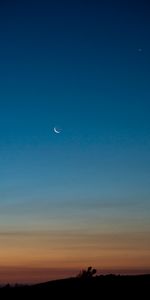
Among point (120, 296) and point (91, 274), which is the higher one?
point (91, 274)

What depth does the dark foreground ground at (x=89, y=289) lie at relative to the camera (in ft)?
100.0

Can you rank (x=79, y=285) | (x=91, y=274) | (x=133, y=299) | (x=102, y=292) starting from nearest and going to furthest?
1. (x=133, y=299)
2. (x=102, y=292)
3. (x=79, y=285)
4. (x=91, y=274)

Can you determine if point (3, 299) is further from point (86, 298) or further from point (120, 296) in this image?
point (120, 296)

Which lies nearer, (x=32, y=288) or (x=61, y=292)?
(x=61, y=292)

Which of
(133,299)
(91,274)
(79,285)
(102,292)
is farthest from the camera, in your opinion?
(91,274)

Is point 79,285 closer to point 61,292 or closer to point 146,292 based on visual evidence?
point 61,292

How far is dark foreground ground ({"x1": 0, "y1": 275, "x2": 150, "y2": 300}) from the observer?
3047 centimetres

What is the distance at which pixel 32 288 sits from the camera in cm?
3438

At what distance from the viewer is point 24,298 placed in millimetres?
31188

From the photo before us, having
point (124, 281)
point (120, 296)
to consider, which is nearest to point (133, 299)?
point (120, 296)

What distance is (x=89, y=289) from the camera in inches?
1262

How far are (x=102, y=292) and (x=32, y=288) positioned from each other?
18.1ft

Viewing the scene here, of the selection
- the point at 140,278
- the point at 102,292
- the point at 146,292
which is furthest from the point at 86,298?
the point at 140,278

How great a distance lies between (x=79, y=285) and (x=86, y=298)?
3.37 m
